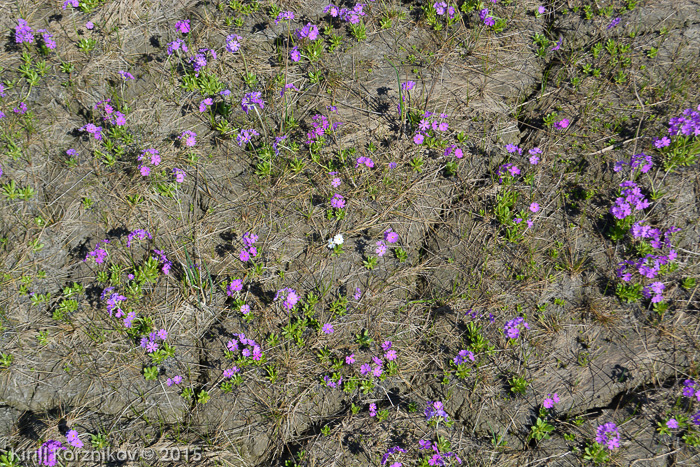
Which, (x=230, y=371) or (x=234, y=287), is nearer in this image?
(x=230, y=371)

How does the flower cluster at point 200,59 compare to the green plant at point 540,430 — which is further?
the flower cluster at point 200,59

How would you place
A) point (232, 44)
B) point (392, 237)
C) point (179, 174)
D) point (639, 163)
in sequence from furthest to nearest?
point (232, 44) < point (179, 174) < point (639, 163) < point (392, 237)

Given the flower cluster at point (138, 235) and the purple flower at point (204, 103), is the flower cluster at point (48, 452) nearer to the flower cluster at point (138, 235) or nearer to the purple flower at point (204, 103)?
the flower cluster at point (138, 235)

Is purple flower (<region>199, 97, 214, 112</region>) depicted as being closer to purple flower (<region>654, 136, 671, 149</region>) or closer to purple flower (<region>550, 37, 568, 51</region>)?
purple flower (<region>550, 37, 568, 51</region>)

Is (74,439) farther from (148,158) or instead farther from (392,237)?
(392,237)

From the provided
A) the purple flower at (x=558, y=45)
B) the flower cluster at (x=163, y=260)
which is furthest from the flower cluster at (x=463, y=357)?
the purple flower at (x=558, y=45)

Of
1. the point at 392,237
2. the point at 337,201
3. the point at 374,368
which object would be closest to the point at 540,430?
the point at 374,368
